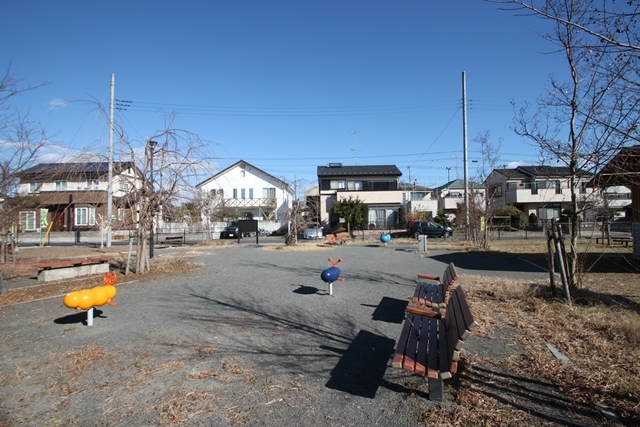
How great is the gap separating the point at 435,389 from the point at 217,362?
2.36 m

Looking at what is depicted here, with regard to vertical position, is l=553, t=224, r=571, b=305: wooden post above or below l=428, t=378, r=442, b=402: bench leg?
above

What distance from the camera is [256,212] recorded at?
164 feet

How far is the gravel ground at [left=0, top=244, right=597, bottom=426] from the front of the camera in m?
3.24

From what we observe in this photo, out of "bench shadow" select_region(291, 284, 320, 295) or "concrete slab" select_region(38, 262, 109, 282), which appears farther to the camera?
"concrete slab" select_region(38, 262, 109, 282)

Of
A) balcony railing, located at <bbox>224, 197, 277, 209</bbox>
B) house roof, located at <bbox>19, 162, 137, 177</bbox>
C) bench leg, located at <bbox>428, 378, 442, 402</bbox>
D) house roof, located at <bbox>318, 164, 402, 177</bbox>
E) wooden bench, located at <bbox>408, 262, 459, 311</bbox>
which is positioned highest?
house roof, located at <bbox>318, 164, 402, 177</bbox>

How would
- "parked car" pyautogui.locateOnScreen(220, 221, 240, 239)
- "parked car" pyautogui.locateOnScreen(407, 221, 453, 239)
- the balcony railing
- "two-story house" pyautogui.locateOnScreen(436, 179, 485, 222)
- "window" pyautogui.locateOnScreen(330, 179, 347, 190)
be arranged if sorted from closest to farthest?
"two-story house" pyautogui.locateOnScreen(436, 179, 485, 222)
"parked car" pyautogui.locateOnScreen(407, 221, 453, 239)
"parked car" pyautogui.locateOnScreen(220, 221, 240, 239)
"window" pyautogui.locateOnScreen(330, 179, 347, 190)
the balcony railing

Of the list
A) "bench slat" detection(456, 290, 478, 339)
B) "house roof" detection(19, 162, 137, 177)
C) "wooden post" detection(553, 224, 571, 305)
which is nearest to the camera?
"bench slat" detection(456, 290, 478, 339)

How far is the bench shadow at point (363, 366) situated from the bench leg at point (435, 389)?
20.1 inches

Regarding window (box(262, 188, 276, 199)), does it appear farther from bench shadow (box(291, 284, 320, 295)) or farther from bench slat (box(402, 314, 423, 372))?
bench slat (box(402, 314, 423, 372))

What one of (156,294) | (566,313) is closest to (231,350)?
(156,294)

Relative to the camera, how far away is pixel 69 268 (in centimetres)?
1103

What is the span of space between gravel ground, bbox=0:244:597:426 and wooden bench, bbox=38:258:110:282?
295 centimetres

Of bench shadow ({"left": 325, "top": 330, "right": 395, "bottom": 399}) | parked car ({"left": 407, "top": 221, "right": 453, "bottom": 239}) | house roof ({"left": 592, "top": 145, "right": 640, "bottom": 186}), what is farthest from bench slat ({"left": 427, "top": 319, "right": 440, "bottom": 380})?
parked car ({"left": 407, "top": 221, "right": 453, "bottom": 239})

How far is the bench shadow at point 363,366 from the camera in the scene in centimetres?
366
